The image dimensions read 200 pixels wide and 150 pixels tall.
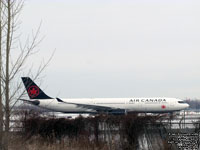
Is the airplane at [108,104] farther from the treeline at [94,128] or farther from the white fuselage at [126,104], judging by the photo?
the treeline at [94,128]

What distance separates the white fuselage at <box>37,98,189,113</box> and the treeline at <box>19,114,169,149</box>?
74.2 feet

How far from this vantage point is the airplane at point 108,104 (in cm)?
4653

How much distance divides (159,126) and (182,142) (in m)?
5.33

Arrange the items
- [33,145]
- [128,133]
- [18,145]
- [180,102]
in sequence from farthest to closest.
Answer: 1. [180,102]
2. [128,133]
3. [33,145]
4. [18,145]

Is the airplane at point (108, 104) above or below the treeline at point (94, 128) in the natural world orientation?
above

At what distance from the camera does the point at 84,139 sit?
1834cm

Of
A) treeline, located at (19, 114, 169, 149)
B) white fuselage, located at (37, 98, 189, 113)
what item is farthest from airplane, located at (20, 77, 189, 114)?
treeline, located at (19, 114, 169, 149)

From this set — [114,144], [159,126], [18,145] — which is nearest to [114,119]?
[159,126]

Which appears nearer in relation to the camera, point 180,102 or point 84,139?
point 84,139

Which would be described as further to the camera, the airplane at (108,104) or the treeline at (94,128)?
the airplane at (108,104)

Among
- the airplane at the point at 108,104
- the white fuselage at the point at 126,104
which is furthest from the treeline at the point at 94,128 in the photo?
the white fuselage at the point at 126,104

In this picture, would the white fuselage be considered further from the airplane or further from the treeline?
the treeline

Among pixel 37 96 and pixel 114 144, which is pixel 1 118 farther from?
pixel 37 96

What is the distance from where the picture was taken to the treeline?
1961 centimetres
